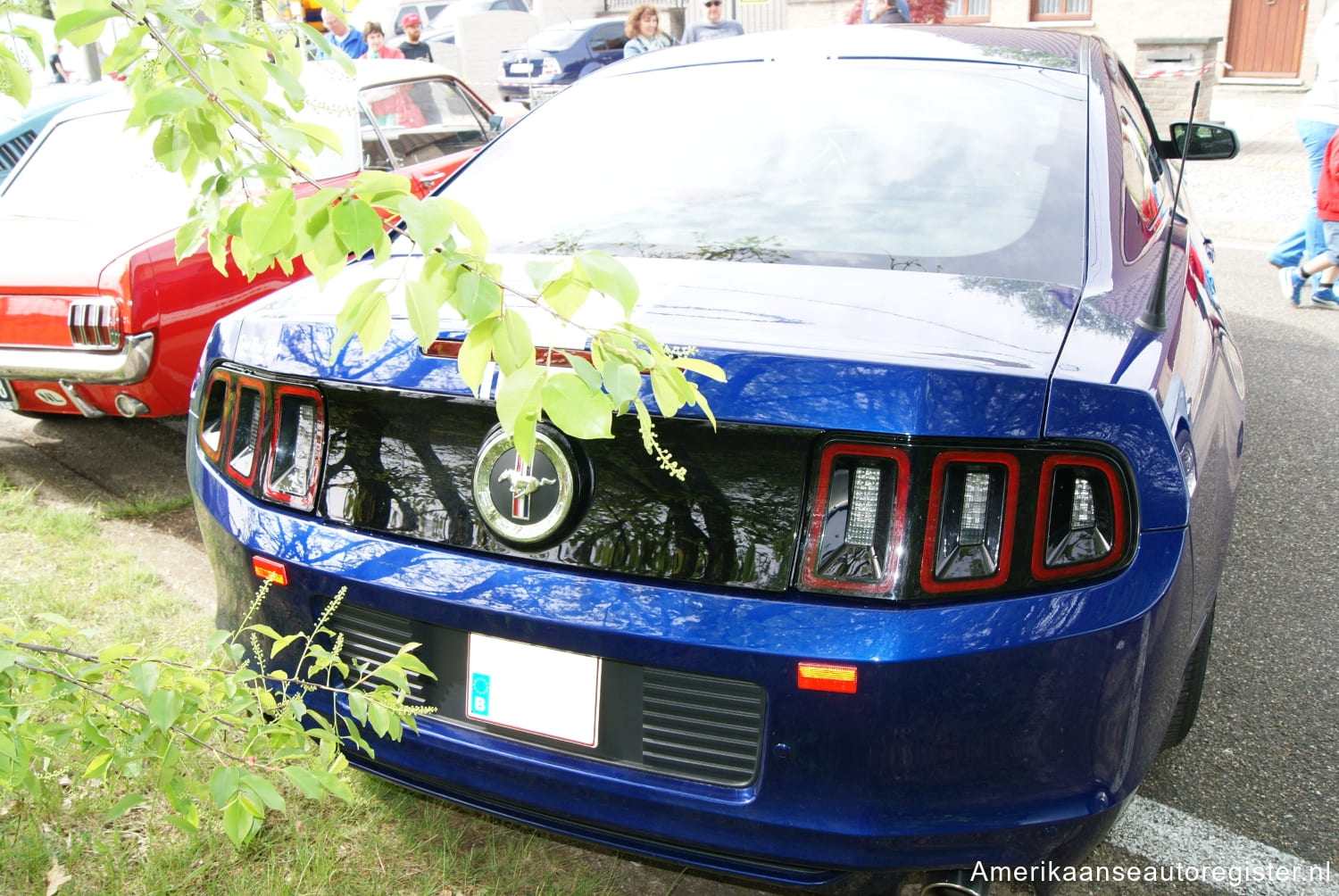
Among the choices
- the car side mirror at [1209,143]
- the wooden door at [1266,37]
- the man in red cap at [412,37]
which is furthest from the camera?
the wooden door at [1266,37]

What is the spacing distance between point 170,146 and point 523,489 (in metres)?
0.69

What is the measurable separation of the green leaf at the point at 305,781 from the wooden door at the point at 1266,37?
19.9 m

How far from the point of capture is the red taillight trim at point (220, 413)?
221cm

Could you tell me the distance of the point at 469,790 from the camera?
1.94 meters

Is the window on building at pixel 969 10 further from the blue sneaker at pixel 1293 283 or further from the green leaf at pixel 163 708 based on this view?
the green leaf at pixel 163 708

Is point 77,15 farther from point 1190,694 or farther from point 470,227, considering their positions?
point 1190,694

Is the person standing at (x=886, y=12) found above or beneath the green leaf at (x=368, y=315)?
above

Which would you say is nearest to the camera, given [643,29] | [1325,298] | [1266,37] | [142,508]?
[142,508]

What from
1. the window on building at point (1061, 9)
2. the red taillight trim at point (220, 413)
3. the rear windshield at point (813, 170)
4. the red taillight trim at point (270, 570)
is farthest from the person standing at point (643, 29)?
the window on building at point (1061, 9)

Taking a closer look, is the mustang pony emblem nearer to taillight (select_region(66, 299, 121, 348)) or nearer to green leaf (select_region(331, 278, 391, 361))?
green leaf (select_region(331, 278, 391, 361))

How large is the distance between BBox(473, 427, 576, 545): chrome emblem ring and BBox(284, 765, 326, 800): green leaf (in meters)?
0.47

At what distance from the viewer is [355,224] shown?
4.01ft

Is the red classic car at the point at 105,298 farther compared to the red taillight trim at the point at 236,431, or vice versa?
the red classic car at the point at 105,298

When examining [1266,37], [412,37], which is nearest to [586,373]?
[412,37]
